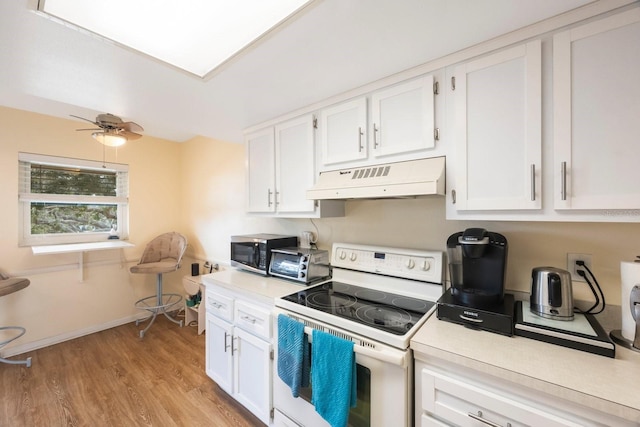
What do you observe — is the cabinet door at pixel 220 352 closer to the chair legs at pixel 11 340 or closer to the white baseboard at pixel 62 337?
the chair legs at pixel 11 340

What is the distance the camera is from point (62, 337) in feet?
9.46

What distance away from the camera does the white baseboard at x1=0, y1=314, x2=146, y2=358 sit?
2.59m

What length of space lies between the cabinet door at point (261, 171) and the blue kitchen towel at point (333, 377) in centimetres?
118

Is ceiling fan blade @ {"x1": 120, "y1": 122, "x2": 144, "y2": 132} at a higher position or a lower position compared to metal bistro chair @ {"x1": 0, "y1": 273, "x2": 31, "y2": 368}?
higher

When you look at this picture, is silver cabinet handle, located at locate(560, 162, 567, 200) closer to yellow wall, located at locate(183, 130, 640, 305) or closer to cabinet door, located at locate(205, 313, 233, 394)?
yellow wall, located at locate(183, 130, 640, 305)

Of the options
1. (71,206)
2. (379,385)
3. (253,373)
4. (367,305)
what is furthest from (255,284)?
(71,206)

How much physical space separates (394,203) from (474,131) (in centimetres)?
70

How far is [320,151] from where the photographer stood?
181 cm

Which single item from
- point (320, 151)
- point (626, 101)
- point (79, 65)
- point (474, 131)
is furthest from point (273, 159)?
point (626, 101)

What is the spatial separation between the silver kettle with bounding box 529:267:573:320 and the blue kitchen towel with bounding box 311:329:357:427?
34.4 inches

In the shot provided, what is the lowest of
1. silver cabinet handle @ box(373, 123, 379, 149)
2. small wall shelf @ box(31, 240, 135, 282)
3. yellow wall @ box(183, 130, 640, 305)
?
small wall shelf @ box(31, 240, 135, 282)

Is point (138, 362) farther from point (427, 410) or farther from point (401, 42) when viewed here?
point (401, 42)

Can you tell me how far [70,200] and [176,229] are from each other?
1.24 meters

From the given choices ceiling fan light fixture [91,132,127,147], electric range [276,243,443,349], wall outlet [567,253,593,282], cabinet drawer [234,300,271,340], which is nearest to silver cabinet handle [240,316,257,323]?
cabinet drawer [234,300,271,340]
